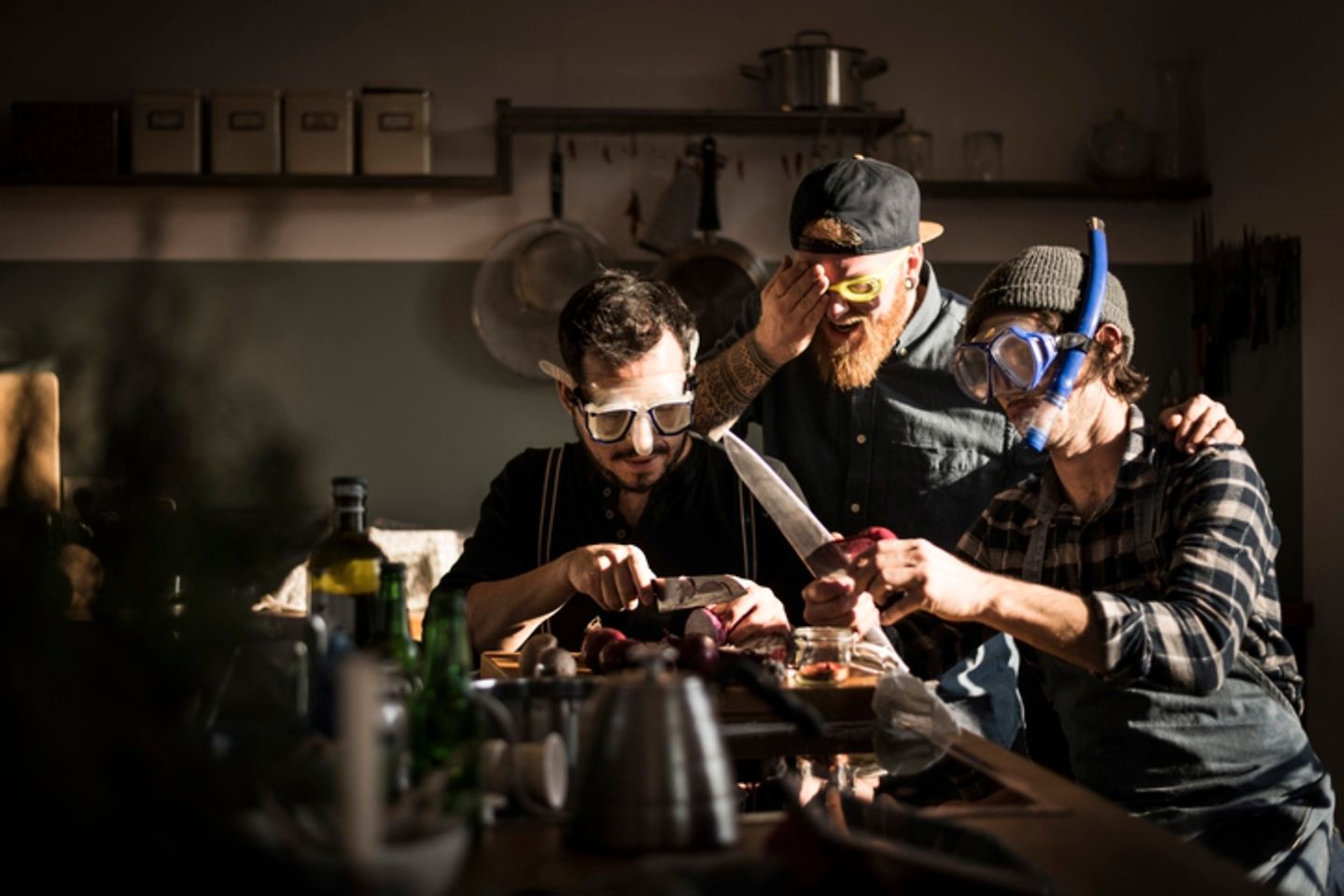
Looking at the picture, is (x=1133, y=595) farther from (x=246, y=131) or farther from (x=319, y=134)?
(x=246, y=131)

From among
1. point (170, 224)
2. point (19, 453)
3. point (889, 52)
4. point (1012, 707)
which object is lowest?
point (1012, 707)

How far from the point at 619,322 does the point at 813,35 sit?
9.93ft

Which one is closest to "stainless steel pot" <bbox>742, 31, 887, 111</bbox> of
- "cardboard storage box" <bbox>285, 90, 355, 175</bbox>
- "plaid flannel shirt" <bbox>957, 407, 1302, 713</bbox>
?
"cardboard storage box" <bbox>285, 90, 355, 175</bbox>

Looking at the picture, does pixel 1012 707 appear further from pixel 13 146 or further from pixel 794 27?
pixel 13 146

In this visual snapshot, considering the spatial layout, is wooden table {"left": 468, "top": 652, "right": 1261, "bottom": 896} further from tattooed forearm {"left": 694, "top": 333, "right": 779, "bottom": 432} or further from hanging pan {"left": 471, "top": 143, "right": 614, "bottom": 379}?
hanging pan {"left": 471, "top": 143, "right": 614, "bottom": 379}

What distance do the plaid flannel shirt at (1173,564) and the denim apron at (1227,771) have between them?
0.03m

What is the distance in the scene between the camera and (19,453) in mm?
1119

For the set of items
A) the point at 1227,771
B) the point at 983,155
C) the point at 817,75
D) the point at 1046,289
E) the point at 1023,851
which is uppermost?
the point at 817,75

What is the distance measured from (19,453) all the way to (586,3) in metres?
4.62

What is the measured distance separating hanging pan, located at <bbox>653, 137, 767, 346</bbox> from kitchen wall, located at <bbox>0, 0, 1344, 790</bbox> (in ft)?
0.49

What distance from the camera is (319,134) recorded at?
5.20 metres

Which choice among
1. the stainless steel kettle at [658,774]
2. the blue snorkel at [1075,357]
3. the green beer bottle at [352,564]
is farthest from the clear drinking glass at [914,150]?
the stainless steel kettle at [658,774]

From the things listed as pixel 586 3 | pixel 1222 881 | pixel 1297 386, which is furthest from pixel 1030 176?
pixel 1222 881

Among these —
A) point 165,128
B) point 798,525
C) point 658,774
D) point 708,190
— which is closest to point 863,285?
point 798,525
